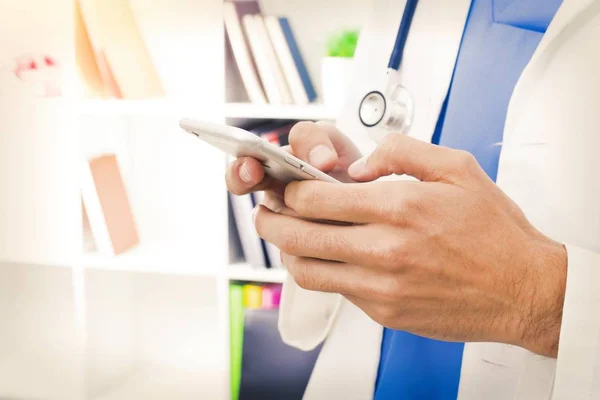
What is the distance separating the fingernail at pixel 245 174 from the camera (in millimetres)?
562

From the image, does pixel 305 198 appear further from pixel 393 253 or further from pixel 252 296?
pixel 252 296

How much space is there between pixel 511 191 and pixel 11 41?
5.13 feet

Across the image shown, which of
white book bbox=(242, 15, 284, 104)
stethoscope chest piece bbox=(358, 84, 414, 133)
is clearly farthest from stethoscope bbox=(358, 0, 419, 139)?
white book bbox=(242, 15, 284, 104)

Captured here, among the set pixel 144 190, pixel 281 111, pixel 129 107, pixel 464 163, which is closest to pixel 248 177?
pixel 464 163

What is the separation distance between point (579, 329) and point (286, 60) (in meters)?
1.04

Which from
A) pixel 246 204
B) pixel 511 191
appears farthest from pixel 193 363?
pixel 511 191

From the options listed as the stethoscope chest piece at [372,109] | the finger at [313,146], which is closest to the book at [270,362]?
the stethoscope chest piece at [372,109]

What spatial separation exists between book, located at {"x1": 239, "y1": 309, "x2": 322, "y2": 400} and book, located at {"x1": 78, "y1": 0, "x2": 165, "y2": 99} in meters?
0.74

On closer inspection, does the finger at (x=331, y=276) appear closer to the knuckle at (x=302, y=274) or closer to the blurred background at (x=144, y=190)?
the knuckle at (x=302, y=274)

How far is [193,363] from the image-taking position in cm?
175

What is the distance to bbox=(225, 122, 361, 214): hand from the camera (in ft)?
1.89

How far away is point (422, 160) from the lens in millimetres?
536

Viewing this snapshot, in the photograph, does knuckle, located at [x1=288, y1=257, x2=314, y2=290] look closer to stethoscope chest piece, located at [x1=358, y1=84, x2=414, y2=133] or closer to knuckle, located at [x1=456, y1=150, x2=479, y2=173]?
knuckle, located at [x1=456, y1=150, x2=479, y2=173]

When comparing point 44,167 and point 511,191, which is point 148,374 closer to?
point 44,167
